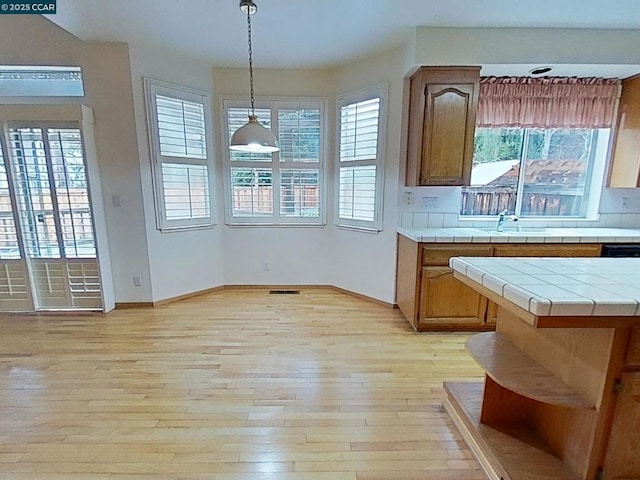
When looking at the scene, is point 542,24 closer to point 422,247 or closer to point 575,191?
point 575,191

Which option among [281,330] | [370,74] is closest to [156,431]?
[281,330]

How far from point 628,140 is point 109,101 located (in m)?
5.11

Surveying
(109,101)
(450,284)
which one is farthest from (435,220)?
(109,101)

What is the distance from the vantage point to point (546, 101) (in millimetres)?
3316

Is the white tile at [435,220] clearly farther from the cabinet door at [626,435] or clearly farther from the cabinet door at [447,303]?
the cabinet door at [626,435]

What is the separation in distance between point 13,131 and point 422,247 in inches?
158

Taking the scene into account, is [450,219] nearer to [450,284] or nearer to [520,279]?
[450,284]

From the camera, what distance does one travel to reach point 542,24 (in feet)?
9.27

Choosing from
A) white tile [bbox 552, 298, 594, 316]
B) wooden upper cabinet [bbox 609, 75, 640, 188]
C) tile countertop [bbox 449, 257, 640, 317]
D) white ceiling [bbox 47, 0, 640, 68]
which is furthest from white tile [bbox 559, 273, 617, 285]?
wooden upper cabinet [bbox 609, 75, 640, 188]

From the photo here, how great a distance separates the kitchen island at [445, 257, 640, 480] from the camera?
1228mm

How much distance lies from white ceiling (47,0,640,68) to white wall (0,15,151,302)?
0.86ft

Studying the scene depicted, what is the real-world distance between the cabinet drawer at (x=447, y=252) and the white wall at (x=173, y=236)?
8.29ft

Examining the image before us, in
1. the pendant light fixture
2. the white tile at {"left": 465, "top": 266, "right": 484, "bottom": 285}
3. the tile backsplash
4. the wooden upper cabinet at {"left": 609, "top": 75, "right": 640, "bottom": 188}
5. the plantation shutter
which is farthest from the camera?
the plantation shutter

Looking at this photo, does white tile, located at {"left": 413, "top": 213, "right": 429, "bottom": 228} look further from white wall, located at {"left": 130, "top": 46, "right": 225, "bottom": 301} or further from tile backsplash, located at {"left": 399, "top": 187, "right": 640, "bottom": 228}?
white wall, located at {"left": 130, "top": 46, "right": 225, "bottom": 301}
